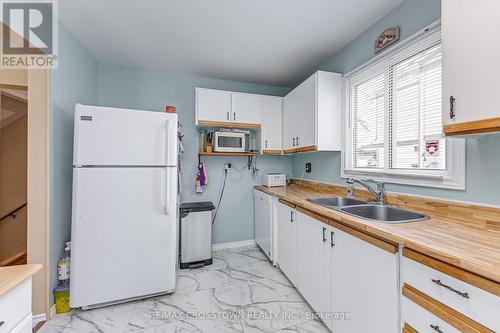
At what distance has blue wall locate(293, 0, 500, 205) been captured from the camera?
3.85 ft

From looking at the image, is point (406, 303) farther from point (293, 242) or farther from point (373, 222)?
point (293, 242)

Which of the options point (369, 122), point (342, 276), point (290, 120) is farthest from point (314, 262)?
point (290, 120)

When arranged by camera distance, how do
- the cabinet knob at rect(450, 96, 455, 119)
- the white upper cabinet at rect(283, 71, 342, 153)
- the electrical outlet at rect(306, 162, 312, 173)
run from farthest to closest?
the electrical outlet at rect(306, 162, 312, 173)
the white upper cabinet at rect(283, 71, 342, 153)
the cabinet knob at rect(450, 96, 455, 119)

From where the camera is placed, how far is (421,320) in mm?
911

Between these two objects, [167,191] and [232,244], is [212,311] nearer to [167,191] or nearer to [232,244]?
[167,191]

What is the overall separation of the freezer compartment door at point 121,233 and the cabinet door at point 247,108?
135 cm

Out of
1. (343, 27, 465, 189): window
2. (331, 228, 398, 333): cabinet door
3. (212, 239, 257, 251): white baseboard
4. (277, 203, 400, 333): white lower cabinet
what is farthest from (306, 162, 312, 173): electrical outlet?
(331, 228, 398, 333): cabinet door

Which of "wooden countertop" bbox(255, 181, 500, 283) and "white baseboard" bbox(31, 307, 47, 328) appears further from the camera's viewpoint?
"white baseboard" bbox(31, 307, 47, 328)

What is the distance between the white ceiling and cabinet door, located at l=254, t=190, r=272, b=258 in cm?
177

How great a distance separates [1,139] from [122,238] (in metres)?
2.65

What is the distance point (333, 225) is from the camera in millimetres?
1462

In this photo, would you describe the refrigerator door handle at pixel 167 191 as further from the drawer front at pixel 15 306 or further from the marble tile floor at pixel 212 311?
the drawer front at pixel 15 306

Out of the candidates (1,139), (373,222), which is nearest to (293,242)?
(373,222)

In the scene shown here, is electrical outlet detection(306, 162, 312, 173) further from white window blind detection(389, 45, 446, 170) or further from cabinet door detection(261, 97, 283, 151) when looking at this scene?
white window blind detection(389, 45, 446, 170)
